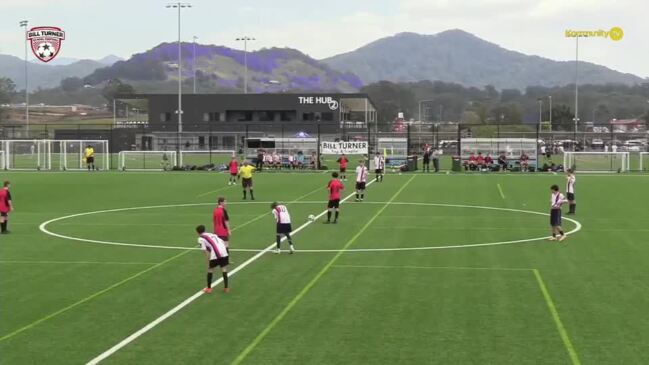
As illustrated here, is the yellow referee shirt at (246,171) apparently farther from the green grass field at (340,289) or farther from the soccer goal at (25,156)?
→ the soccer goal at (25,156)

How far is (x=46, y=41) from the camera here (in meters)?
22.1

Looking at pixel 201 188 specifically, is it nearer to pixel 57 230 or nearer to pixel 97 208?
pixel 97 208

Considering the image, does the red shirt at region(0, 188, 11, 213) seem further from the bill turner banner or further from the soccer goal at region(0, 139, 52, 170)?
the bill turner banner

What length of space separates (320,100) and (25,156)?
51149 mm

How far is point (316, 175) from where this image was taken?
59.5 meters

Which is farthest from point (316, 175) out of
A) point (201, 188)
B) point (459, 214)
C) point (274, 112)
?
point (274, 112)

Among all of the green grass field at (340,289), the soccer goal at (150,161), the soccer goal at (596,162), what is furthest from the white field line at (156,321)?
the soccer goal at (150,161)

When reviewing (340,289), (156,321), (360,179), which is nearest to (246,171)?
(360,179)

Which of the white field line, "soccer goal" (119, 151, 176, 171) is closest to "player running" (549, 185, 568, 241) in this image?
the white field line

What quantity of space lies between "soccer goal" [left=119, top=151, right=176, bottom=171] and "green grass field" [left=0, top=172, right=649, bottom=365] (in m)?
33.1

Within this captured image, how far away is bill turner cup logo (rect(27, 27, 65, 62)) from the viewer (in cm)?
2173

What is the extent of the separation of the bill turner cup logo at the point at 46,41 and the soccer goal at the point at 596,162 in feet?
158

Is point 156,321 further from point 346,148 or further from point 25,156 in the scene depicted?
point 25,156

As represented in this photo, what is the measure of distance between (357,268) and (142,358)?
884 cm
